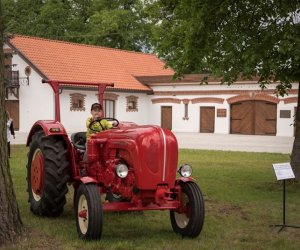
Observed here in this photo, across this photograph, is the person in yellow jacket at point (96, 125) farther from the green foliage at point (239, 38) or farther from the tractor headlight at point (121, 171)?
the green foliage at point (239, 38)

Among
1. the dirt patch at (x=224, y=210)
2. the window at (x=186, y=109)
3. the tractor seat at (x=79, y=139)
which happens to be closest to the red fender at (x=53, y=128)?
the tractor seat at (x=79, y=139)

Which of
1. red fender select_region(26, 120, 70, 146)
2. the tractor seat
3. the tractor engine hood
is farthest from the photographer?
the tractor seat

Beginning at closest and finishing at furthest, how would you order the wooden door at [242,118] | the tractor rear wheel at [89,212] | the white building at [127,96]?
the tractor rear wheel at [89,212] < the white building at [127,96] < the wooden door at [242,118]

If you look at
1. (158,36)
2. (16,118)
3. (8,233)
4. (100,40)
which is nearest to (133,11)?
(100,40)

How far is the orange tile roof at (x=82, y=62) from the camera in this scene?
31.6m

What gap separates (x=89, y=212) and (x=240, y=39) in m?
5.46

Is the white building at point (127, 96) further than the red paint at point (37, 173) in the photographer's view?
Yes

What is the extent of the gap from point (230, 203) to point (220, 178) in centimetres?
323

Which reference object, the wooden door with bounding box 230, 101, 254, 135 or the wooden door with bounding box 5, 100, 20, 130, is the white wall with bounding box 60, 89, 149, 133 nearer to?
the wooden door with bounding box 5, 100, 20, 130

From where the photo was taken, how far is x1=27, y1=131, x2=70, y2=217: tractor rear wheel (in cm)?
752

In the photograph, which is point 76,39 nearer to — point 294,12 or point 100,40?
point 100,40

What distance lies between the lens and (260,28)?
10.6 meters

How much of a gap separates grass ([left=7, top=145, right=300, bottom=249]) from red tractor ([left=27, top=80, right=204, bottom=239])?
10.4 inches

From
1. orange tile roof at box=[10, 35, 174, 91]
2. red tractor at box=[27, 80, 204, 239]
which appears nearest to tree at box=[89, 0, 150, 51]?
orange tile roof at box=[10, 35, 174, 91]
